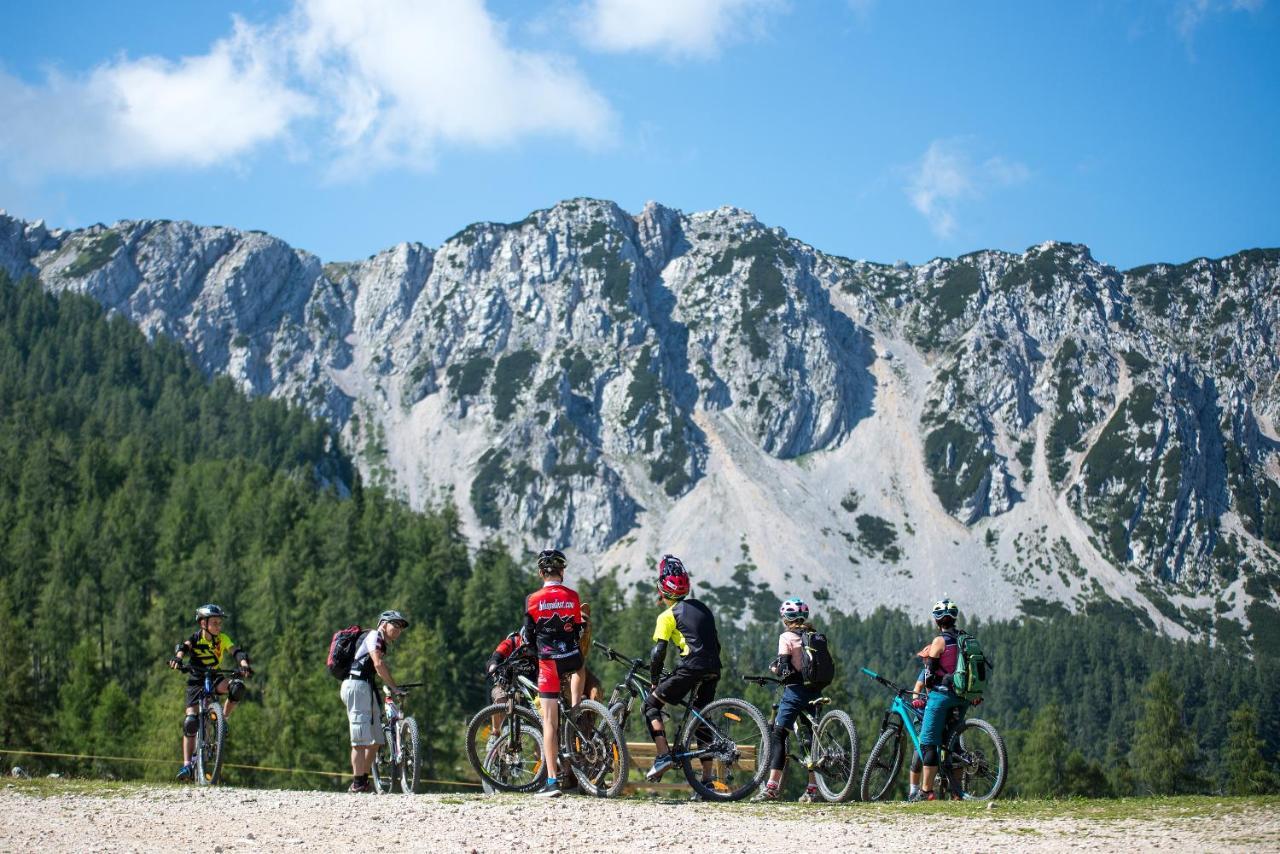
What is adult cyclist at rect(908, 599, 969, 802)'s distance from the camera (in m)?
17.9

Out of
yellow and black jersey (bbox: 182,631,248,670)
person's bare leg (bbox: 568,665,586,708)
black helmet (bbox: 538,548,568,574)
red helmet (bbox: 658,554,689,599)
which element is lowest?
person's bare leg (bbox: 568,665,586,708)

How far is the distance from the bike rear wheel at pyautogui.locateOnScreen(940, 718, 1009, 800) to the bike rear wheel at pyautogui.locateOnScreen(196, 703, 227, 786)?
12750mm

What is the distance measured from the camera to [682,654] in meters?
17.1

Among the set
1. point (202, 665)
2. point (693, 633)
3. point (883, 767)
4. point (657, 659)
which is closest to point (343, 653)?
point (202, 665)

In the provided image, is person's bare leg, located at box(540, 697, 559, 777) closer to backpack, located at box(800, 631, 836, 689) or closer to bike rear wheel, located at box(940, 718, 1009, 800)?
backpack, located at box(800, 631, 836, 689)

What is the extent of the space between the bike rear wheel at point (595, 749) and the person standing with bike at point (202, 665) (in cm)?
742

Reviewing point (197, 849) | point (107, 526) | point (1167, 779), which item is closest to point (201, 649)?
point (197, 849)

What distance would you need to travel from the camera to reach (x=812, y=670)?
17.5 m

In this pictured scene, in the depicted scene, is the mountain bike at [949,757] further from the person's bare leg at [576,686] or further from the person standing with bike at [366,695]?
the person standing with bike at [366,695]

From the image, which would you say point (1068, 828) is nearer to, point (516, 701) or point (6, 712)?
point (516, 701)

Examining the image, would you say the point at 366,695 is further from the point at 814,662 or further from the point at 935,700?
the point at 935,700

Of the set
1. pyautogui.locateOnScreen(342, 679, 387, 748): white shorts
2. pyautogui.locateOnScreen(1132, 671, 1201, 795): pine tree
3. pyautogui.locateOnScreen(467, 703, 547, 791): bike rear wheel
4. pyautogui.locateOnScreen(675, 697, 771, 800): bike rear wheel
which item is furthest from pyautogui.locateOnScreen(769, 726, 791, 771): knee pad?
pyautogui.locateOnScreen(1132, 671, 1201, 795): pine tree

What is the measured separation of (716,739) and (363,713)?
6065mm

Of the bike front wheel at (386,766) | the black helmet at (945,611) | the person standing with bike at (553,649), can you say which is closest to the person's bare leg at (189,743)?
the bike front wheel at (386,766)
